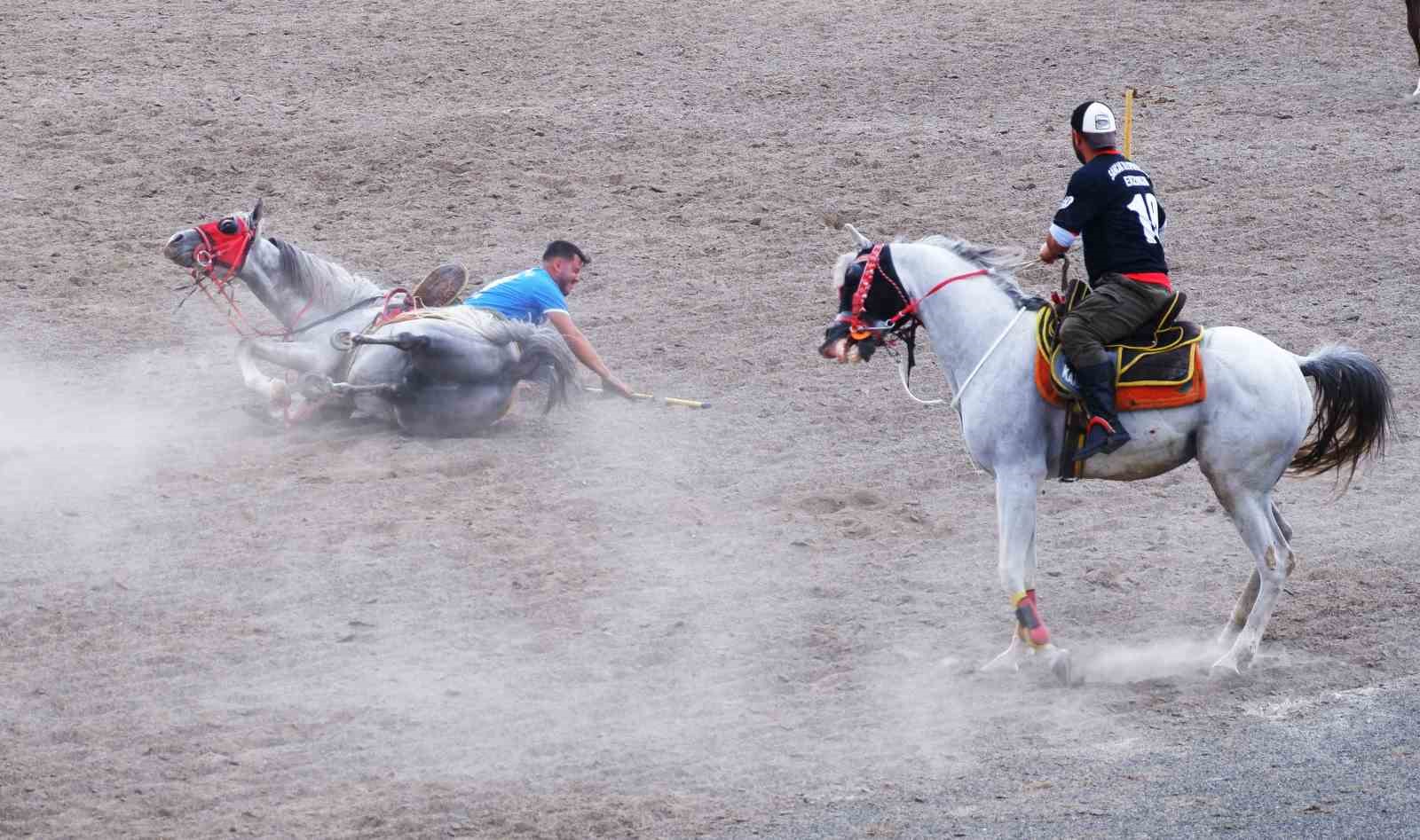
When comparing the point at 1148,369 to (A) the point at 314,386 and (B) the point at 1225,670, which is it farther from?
(A) the point at 314,386

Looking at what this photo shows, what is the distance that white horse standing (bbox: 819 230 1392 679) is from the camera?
767 centimetres

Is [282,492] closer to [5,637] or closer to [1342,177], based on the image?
[5,637]

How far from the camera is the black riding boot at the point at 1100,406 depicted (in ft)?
24.9

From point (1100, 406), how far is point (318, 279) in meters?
6.06

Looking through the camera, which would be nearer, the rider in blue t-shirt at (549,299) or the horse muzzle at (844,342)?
the horse muzzle at (844,342)

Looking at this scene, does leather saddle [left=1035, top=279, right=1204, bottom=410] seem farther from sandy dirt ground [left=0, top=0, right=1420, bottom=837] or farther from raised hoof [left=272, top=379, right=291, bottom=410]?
raised hoof [left=272, top=379, right=291, bottom=410]

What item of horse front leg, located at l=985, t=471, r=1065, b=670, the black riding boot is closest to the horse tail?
horse front leg, located at l=985, t=471, r=1065, b=670

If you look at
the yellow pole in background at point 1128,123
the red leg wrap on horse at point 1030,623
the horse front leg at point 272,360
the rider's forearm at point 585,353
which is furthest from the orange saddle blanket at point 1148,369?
the horse front leg at point 272,360

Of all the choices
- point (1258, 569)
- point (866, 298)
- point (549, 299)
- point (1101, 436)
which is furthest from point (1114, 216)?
point (549, 299)

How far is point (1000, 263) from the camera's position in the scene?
8.06m

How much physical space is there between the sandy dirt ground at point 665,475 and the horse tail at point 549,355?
1.13ft

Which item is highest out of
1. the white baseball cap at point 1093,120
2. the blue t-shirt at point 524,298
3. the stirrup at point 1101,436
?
the white baseball cap at point 1093,120

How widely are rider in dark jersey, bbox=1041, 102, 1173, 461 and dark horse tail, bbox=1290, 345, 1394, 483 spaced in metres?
0.92

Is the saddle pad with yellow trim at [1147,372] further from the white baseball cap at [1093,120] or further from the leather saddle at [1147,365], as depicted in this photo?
the white baseball cap at [1093,120]
